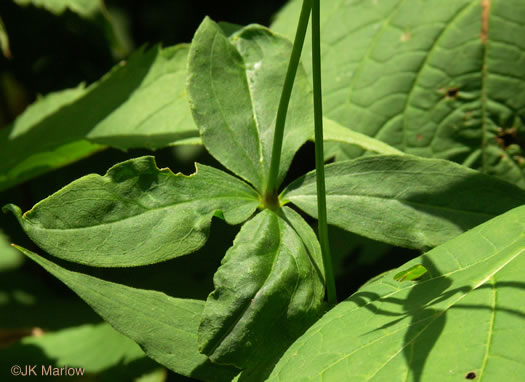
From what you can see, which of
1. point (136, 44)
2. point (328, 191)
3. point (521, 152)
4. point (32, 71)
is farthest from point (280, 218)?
point (136, 44)

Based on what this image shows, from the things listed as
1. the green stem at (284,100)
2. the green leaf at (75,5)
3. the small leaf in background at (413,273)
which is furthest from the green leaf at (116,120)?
the small leaf in background at (413,273)

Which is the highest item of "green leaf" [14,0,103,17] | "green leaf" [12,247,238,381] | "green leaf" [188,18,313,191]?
"green leaf" [14,0,103,17]

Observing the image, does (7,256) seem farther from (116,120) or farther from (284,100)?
(284,100)

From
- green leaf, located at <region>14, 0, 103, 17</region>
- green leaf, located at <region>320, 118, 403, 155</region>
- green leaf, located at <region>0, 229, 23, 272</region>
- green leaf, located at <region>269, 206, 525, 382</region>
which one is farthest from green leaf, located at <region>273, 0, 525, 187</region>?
green leaf, located at <region>0, 229, 23, 272</region>

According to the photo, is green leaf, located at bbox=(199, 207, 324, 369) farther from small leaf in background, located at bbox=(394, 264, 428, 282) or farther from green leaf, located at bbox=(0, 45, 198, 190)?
green leaf, located at bbox=(0, 45, 198, 190)

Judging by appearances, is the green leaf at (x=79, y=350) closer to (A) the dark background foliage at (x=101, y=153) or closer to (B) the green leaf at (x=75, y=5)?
(A) the dark background foliage at (x=101, y=153)

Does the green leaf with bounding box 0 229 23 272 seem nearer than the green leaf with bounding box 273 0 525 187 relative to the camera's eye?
No
